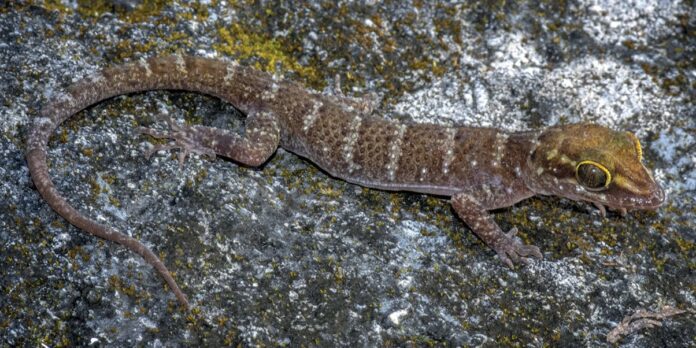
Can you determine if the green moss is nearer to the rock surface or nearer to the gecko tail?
the rock surface

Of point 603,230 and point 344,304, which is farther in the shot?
point 603,230

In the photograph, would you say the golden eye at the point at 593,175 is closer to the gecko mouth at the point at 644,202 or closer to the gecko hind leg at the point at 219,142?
the gecko mouth at the point at 644,202

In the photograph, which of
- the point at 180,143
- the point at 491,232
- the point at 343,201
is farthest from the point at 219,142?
the point at 491,232

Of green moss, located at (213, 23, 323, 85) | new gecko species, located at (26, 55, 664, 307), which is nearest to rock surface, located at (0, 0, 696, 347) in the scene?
green moss, located at (213, 23, 323, 85)

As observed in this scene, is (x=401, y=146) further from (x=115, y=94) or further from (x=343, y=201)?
(x=115, y=94)

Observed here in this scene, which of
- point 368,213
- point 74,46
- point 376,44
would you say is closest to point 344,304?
point 368,213

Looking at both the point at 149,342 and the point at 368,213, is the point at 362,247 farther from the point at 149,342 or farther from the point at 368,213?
the point at 149,342

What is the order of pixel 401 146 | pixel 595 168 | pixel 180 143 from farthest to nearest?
1. pixel 401 146
2. pixel 180 143
3. pixel 595 168
